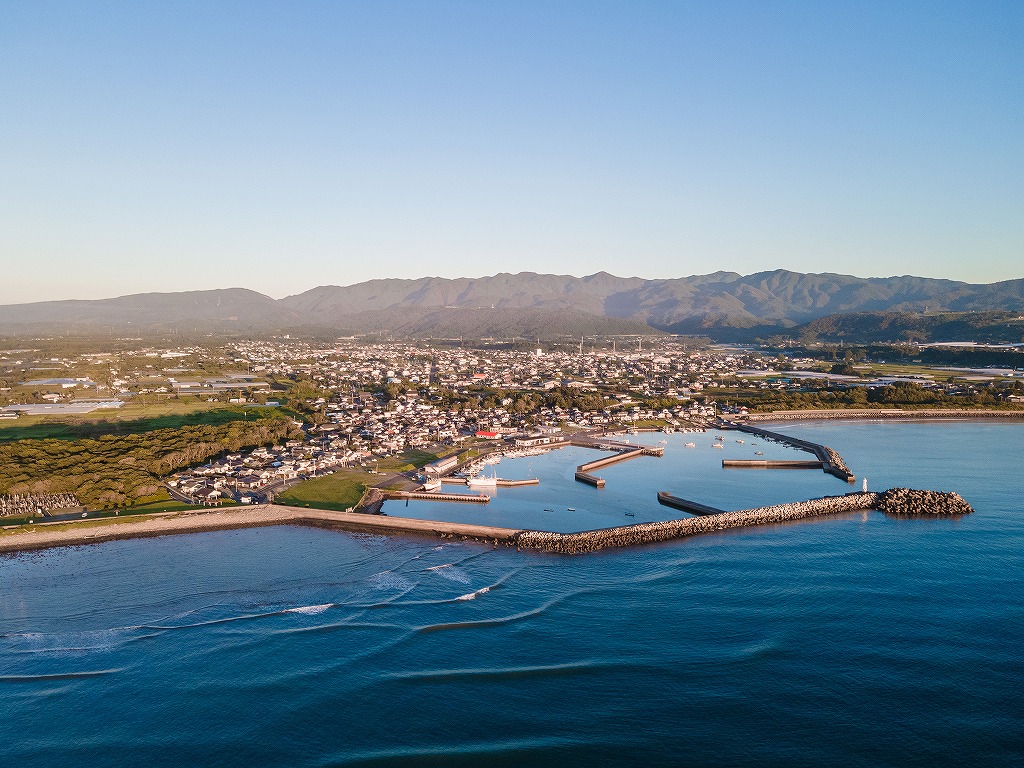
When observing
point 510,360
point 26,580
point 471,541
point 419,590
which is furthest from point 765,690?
point 510,360

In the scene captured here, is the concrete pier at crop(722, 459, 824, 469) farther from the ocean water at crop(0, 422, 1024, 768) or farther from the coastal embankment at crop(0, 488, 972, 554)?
the ocean water at crop(0, 422, 1024, 768)

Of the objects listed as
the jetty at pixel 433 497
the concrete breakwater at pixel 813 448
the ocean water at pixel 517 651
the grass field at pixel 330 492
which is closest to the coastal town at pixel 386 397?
the grass field at pixel 330 492

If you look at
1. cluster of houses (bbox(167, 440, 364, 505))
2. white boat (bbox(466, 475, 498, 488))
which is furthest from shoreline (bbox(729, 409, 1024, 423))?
cluster of houses (bbox(167, 440, 364, 505))

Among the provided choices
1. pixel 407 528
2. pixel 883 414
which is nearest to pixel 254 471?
pixel 407 528

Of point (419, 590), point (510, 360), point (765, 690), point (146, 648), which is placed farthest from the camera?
point (510, 360)

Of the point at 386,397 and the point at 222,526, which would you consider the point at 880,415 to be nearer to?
the point at 386,397

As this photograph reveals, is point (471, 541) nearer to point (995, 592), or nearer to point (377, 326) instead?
point (995, 592)

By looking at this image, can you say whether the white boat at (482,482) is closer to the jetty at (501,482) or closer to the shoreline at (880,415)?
the jetty at (501,482)
